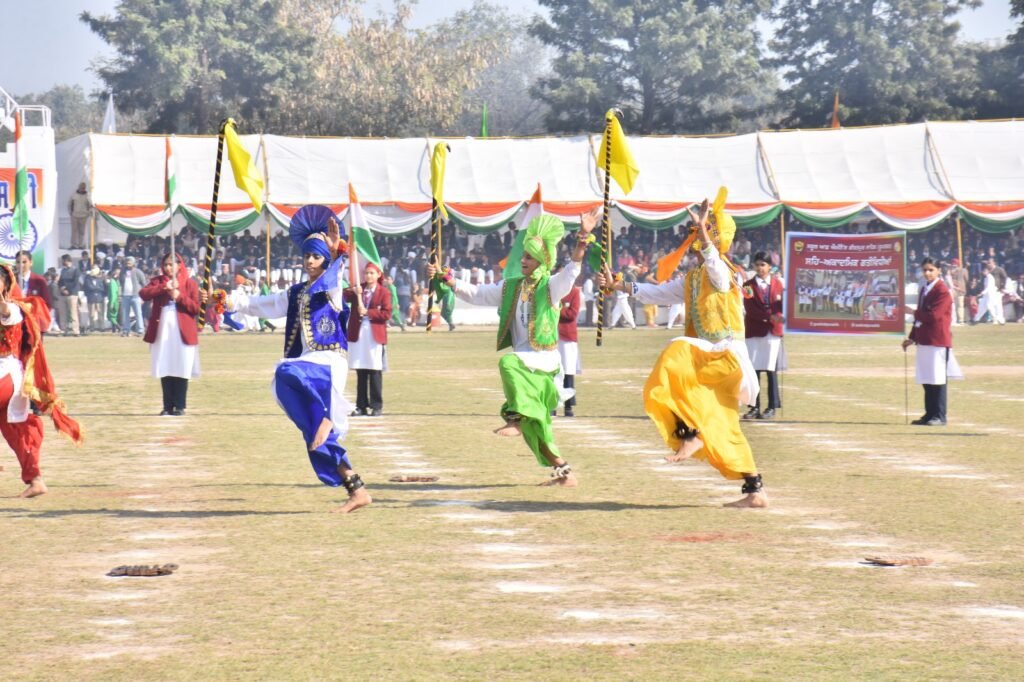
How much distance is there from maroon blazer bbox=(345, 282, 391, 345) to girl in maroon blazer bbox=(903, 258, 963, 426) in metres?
5.44

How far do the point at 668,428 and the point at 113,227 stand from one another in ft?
116

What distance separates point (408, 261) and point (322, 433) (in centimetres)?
3521

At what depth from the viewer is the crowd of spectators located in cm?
4012

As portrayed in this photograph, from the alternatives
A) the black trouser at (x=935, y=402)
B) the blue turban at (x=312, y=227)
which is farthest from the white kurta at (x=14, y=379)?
the black trouser at (x=935, y=402)

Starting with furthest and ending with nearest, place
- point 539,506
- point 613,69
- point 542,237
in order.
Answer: point 613,69 < point 542,237 < point 539,506

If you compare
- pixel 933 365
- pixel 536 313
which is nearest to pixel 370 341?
pixel 933 365

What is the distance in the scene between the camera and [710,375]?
1091 centimetres

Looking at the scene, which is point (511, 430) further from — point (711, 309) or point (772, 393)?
point (772, 393)

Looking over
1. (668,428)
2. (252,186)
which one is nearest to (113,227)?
(252,186)

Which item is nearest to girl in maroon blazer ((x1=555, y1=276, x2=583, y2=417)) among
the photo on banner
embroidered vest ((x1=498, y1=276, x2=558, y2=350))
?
the photo on banner

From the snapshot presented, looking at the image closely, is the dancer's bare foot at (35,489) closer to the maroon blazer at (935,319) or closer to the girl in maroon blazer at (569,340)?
the girl in maroon blazer at (569,340)

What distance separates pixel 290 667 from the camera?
6.30 meters

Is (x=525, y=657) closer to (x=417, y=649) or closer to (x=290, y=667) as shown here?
(x=417, y=649)

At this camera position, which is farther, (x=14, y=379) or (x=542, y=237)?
(x=542, y=237)
